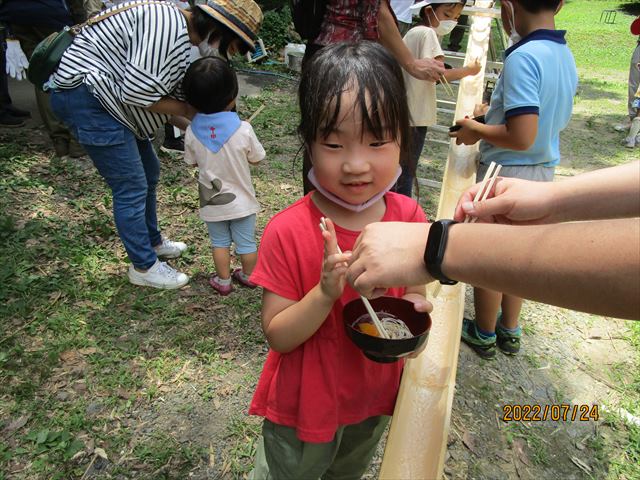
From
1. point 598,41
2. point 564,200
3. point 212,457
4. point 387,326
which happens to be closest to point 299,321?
point 387,326

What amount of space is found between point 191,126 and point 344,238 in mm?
2083

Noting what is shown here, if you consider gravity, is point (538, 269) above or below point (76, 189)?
above

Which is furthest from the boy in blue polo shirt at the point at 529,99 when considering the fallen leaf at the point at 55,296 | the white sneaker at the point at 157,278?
the fallen leaf at the point at 55,296

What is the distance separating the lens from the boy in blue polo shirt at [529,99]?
228cm

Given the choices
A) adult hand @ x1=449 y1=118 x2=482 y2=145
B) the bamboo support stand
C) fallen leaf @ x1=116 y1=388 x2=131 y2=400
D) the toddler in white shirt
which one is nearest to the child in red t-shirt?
the bamboo support stand

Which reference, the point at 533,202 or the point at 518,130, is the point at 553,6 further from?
the point at 533,202

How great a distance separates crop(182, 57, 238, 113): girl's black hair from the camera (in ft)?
9.18

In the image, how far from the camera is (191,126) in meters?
3.08

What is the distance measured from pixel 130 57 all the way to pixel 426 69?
6.22ft

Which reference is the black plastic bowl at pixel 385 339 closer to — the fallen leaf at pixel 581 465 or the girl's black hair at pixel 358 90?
the girl's black hair at pixel 358 90

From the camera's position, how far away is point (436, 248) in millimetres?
1022

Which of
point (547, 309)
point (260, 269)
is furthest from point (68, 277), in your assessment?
point (547, 309)
